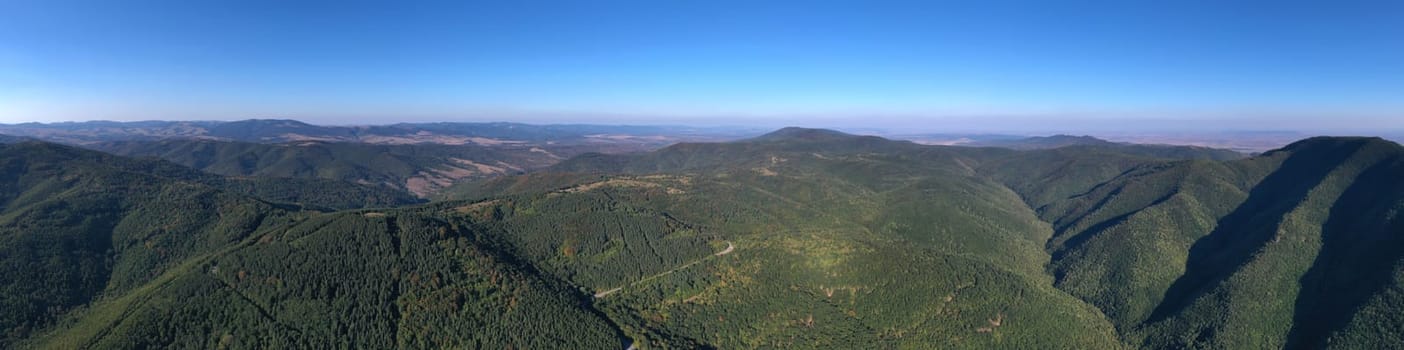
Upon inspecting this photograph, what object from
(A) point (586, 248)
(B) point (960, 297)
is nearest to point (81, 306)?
(A) point (586, 248)

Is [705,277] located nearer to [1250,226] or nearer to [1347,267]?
[1347,267]

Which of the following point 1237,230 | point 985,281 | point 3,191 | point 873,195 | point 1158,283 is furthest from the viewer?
point 873,195

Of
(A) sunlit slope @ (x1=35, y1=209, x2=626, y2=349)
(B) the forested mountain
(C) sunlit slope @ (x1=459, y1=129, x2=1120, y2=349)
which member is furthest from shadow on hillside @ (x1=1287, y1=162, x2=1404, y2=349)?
(A) sunlit slope @ (x1=35, y1=209, x2=626, y2=349)

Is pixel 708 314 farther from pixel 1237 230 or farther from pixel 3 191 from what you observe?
pixel 3 191

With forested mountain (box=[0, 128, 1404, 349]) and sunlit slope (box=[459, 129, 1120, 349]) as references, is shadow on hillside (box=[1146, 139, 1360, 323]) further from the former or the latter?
sunlit slope (box=[459, 129, 1120, 349])

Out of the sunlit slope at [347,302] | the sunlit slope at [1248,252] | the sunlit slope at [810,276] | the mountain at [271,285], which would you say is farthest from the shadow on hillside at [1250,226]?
the mountain at [271,285]

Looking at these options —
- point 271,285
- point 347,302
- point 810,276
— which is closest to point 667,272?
point 810,276

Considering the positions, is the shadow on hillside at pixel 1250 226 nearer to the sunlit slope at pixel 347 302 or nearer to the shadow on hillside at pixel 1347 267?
the shadow on hillside at pixel 1347 267
